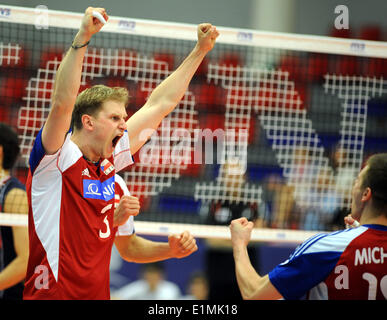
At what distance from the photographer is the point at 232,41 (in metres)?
5.26

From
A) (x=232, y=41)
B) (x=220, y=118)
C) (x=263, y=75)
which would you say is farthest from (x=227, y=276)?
(x=232, y=41)

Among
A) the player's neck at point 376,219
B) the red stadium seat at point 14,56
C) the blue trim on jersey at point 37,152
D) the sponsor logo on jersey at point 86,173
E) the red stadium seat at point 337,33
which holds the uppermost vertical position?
the red stadium seat at point 337,33

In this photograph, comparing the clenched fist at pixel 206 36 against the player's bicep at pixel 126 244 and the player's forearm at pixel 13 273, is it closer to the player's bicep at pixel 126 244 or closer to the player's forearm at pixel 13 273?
the player's bicep at pixel 126 244

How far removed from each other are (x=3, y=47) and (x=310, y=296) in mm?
3678

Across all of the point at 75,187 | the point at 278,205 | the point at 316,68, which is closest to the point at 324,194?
the point at 278,205

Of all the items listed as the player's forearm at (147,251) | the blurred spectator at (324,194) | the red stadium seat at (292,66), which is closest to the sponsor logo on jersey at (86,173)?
the player's forearm at (147,251)

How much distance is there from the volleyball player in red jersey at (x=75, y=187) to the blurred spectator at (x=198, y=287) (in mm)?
4818

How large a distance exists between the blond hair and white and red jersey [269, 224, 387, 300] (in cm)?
145

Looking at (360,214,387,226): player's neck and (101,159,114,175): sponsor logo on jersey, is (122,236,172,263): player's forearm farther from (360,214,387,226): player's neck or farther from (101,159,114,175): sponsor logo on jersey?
(360,214,387,226): player's neck

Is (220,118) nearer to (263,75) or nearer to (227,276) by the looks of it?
(263,75)

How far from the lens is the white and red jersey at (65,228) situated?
3320 mm

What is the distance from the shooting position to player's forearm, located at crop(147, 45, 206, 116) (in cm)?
401

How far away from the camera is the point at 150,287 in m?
8.73

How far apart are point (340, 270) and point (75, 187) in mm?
1528
